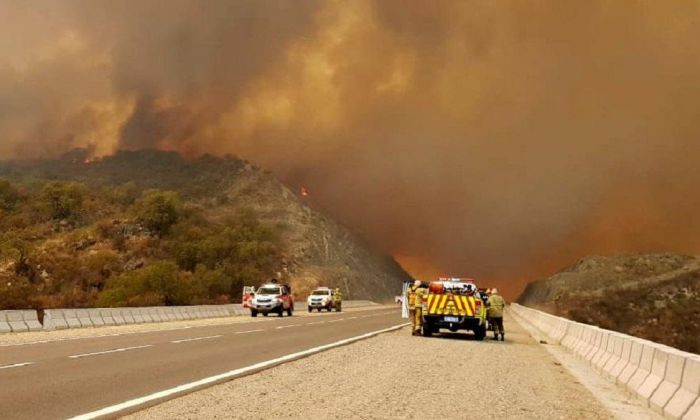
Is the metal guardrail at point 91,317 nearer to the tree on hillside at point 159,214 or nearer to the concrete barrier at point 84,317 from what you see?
the concrete barrier at point 84,317

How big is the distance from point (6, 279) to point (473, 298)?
82.8 m

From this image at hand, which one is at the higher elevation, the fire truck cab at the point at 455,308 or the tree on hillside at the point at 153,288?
the tree on hillside at the point at 153,288

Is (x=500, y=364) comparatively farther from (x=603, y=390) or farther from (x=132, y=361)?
(x=132, y=361)

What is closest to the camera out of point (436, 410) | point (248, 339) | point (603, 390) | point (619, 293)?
point (436, 410)

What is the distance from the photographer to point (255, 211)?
17362cm

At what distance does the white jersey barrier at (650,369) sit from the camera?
9.40m

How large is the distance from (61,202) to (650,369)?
147m

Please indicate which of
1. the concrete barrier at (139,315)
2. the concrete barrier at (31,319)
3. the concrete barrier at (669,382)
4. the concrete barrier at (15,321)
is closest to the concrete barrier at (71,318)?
the concrete barrier at (31,319)

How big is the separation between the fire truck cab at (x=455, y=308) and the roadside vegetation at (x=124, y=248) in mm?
47874

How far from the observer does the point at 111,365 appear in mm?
15062

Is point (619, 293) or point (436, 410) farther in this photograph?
point (619, 293)

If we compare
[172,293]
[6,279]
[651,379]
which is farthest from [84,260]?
[651,379]

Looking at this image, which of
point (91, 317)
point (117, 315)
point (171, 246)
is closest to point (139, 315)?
point (117, 315)

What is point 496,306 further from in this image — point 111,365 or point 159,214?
point 159,214
